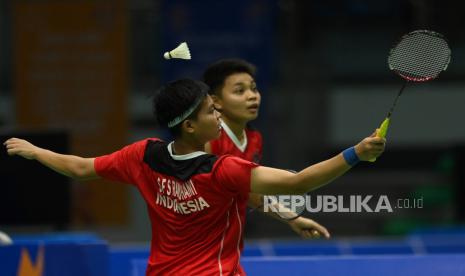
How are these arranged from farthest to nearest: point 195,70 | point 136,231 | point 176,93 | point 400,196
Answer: point 400,196 → point 136,231 → point 195,70 → point 176,93

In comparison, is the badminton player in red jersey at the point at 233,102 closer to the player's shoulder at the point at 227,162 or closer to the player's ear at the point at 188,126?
the player's ear at the point at 188,126

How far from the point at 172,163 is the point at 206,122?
215mm

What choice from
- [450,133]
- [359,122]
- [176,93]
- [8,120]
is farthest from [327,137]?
[176,93]

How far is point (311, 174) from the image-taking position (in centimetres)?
531

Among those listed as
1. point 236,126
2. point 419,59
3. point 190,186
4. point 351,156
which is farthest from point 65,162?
point 419,59

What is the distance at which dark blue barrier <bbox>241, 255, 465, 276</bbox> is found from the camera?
23.2ft

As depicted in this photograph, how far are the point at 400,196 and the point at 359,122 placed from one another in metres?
0.84

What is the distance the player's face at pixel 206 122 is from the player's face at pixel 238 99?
1.19 meters

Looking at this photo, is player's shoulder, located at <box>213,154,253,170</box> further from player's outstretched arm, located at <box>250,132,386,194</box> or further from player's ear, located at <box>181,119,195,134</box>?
player's ear, located at <box>181,119,195,134</box>

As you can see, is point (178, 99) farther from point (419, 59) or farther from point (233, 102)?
point (233, 102)

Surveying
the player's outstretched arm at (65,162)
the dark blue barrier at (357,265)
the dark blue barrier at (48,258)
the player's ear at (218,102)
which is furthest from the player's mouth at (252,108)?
the player's outstretched arm at (65,162)

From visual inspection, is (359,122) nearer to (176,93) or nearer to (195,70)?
(195,70)

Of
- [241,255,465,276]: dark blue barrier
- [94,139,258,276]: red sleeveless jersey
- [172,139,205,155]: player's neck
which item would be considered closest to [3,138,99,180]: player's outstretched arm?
[94,139,258,276]: red sleeveless jersey

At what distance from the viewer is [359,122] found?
1413cm
